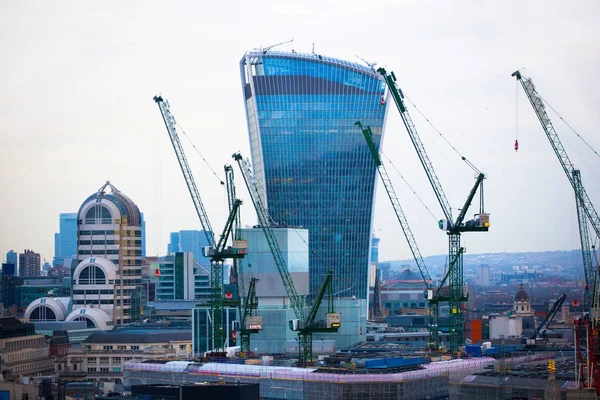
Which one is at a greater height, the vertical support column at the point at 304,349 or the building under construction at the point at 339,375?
the vertical support column at the point at 304,349

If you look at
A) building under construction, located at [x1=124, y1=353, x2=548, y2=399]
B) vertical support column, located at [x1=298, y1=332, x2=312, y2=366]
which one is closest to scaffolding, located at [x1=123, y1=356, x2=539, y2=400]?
building under construction, located at [x1=124, y1=353, x2=548, y2=399]

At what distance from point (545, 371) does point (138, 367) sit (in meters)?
63.4

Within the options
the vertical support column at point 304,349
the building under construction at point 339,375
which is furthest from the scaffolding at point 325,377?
the vertical support column at point 304,349

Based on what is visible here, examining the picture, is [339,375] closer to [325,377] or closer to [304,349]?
[325,377]

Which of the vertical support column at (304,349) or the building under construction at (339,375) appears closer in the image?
the building under construction at (339,375)

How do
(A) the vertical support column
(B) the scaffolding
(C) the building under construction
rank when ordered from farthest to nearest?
1. (A) the vertical support column
2. (C) the building under construction
3. (B) the scaffolding

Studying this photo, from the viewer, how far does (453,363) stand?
186750 millimetres

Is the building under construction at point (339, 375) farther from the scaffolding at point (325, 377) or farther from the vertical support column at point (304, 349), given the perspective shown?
the vertical support column at point (304, 349)

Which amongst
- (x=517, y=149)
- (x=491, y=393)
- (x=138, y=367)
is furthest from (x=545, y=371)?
(x=138, y=367)

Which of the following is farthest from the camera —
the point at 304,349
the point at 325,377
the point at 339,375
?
the point at 304,349

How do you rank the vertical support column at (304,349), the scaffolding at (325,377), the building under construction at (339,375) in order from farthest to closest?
the vertical support column at (304,349) < the building under construction at (339,375) < the scaffolding at (325,377)

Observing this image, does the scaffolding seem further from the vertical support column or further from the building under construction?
the vertical support column

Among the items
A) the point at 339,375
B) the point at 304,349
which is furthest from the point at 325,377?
the point at 304,349

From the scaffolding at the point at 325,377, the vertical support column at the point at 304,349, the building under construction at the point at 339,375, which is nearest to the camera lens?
the scaffolding at the point at 325,377
